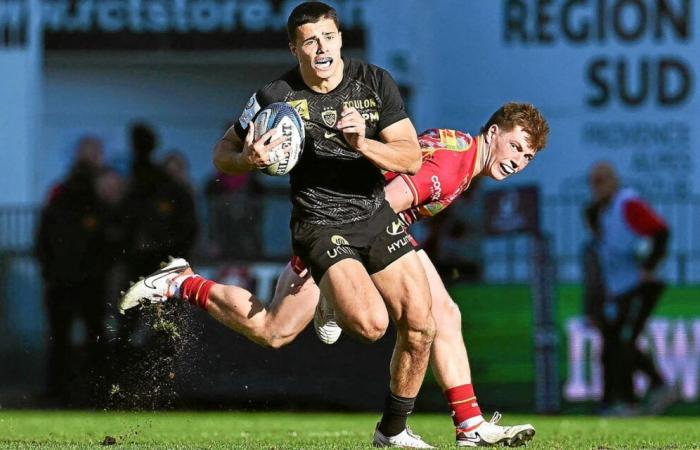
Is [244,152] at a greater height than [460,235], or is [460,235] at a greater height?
[244,152]

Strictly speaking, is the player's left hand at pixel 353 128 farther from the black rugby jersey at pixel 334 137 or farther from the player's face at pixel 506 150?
the player's face at pixel 506 150

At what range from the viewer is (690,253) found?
1464 cm

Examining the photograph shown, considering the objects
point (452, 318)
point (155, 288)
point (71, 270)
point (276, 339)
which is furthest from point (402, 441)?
point (71, 270)

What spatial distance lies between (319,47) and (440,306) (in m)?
1.61

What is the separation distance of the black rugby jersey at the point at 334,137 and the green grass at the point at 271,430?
4.09 ft

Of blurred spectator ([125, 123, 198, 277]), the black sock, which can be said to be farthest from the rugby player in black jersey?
blurred spectator ([125, 123, 198, 277])

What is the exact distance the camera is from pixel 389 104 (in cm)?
843

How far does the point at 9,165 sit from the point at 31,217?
2.90 m

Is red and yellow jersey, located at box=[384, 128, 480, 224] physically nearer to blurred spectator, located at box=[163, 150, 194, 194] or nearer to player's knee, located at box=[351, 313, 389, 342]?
player's knee, located at box=[351, 313, 389, 342]

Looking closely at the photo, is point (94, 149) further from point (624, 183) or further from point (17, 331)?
point (624, 183)

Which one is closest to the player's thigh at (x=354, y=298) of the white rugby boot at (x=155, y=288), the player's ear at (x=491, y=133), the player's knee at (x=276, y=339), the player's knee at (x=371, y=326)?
the player's knee at (x=371, y=326)

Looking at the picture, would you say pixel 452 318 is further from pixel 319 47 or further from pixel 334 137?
pixel 319 47

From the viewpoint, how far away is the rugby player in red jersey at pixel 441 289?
29.1ft

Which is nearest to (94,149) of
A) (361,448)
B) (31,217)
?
(31,217)
